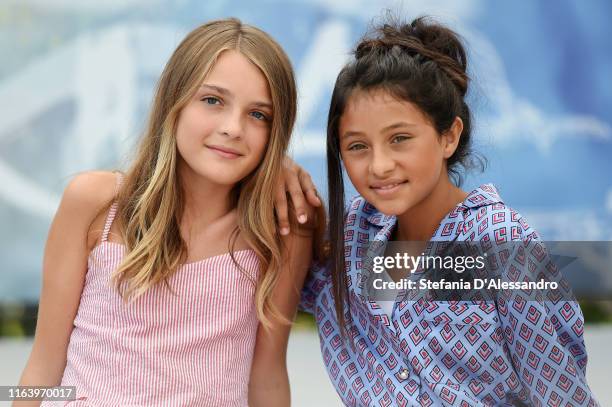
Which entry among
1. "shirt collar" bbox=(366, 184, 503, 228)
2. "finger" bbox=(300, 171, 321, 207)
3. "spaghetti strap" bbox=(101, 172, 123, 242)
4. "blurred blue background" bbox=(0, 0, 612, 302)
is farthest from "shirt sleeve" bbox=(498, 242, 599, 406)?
"blurred blue background" bbox=(0, 0, 612, 302)

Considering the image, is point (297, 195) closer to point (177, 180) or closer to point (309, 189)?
point (309, 189)

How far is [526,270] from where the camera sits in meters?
1.79

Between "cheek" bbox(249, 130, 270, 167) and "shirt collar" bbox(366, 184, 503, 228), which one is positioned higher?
"cheek" bbox(249, 130, 270, 167)

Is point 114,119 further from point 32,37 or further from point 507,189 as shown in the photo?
point 507,189

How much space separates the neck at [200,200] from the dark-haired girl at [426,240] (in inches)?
11.4

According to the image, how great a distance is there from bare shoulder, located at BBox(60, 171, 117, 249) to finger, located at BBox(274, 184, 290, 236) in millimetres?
399

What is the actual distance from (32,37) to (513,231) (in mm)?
3635

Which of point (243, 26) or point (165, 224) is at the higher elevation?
point (243, 26)

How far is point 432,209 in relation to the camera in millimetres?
1923

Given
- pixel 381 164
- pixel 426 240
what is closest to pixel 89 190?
pixel 381 164

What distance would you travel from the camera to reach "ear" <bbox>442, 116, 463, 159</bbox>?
188cm

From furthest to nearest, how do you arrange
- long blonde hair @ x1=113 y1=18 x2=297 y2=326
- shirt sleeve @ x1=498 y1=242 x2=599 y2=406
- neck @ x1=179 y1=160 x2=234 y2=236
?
neck @ x1=179 y1=160 x2=234 y2=236, long blonde hair @ x1=113 y1=18 x2=297 y2=326, shirt sleeve @ x1=498 y1=242 x2=599 y2=406

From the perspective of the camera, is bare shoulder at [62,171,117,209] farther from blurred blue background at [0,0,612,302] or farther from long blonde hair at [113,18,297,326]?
blurred blue background at [0,0,612,302]

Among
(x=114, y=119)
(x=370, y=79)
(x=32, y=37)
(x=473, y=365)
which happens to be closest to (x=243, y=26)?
(x=370, y=79)
